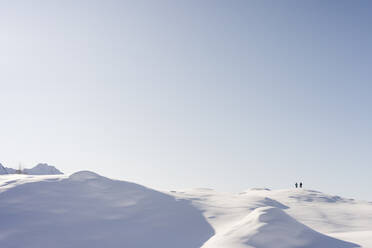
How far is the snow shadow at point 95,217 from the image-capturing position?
878 cm

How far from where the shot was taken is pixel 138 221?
1013cm

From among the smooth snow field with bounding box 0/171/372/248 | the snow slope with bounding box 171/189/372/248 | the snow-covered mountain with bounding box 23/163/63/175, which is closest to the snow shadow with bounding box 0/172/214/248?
the smooth snow field with bounding box 0/171/372/248

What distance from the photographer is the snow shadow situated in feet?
28.8

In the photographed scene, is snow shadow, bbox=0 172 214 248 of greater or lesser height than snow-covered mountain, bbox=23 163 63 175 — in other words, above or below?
above

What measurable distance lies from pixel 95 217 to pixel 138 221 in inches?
56.8

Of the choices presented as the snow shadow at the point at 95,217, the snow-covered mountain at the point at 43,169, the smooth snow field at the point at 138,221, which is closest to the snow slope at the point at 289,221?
the smooth snow field at the point at 138,221

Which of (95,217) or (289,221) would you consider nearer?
(289,221)

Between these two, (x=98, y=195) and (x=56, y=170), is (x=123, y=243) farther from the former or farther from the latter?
(x=56, y=170)

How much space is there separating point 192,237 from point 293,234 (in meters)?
2.96

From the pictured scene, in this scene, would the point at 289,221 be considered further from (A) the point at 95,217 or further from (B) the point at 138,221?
(A) the point at 95,217

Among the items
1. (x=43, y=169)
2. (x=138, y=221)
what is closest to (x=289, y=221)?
(x=138, y=221)

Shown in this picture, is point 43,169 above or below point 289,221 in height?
below

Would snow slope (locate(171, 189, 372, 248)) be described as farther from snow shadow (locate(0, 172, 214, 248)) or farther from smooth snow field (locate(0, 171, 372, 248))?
snow shadow (locate(0, 172, 214, 248))

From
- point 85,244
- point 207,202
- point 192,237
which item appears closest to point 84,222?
point 85,244
